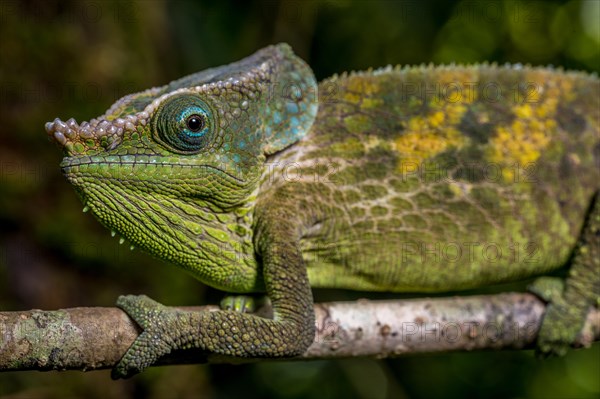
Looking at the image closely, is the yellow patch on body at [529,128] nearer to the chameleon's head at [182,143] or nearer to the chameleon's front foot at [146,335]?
the chameleon's head at [182,143]

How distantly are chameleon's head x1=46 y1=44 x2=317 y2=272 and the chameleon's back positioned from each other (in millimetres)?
189

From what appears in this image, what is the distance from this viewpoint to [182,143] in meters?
2.57

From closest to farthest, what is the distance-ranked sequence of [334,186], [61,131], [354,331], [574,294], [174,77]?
[61,131] → [354,331] → [334,186] → [574,294] → [174,77]

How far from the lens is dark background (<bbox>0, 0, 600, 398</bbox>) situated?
4328mm

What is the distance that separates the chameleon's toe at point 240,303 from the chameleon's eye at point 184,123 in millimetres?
696

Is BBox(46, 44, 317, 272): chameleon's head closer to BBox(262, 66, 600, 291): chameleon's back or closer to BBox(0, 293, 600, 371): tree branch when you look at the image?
BBox(262, 66, 600, 291): chameleon's back

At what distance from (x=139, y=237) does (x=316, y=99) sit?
3.18 ft

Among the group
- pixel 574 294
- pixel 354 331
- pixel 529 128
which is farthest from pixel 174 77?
pixel 574 294

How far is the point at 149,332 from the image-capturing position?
2463 millimetres

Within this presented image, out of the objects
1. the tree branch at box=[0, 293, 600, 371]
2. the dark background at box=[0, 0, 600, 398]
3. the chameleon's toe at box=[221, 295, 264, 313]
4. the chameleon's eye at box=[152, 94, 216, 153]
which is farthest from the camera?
the dark background at box=[0, 0, 600, 398]

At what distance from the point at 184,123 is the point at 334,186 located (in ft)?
2.47

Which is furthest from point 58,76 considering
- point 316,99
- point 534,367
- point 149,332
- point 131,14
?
point 534,367

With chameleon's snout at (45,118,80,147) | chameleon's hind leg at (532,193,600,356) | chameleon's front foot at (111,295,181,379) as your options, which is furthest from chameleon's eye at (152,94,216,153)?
chameleon's hind leg at (532,193,600,356)

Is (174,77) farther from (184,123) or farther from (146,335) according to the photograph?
(146,335)
